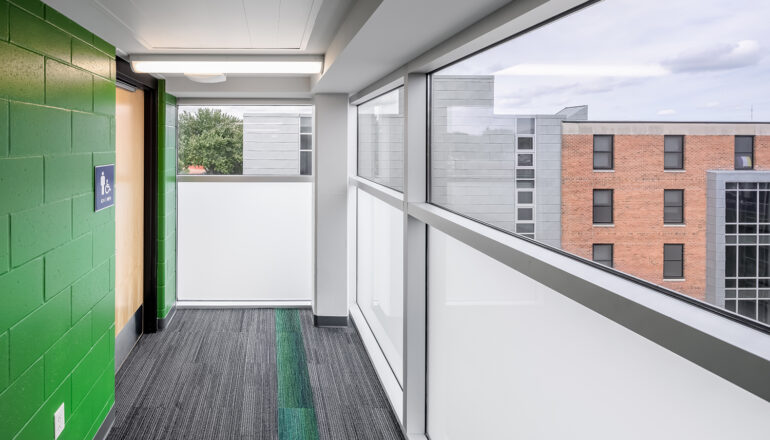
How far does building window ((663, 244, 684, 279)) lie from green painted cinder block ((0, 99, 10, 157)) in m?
1.82

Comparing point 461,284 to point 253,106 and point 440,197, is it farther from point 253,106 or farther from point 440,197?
point 253,106

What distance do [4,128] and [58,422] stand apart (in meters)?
1.17

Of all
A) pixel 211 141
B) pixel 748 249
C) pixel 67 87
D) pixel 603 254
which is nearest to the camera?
pixel 748 249

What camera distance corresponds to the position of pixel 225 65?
3.62m

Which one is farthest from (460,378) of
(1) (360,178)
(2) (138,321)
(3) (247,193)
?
(3) (247,193)

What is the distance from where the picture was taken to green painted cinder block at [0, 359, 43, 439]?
6.44ft

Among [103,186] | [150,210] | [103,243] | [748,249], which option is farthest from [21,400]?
[150,210]

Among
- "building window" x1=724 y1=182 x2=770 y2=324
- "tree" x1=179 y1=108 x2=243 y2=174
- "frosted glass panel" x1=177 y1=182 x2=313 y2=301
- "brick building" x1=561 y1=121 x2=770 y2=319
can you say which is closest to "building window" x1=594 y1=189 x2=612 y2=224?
"brick building" x1=561 y1=121 x2=770 y2=319

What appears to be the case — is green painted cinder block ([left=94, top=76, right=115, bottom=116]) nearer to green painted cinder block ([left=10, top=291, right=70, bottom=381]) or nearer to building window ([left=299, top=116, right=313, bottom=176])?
green painted cinder block ([left=10, top=291, right=70, bottom=381])

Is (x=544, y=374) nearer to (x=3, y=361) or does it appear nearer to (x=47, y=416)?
(x=3, y=361)

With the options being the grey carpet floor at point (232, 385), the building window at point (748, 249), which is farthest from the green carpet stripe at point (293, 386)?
the building window at point (748, 249)

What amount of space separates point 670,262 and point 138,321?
4.38 meters

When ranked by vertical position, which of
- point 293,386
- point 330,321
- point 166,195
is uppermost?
point 166,195

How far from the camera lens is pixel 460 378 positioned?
8.17ft
